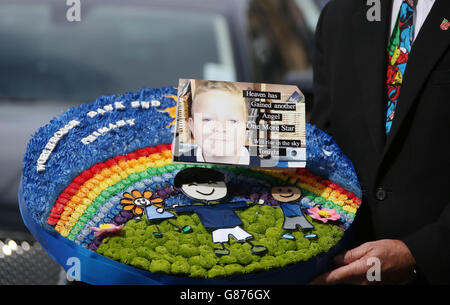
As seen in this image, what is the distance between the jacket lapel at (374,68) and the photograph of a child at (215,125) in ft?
1.34

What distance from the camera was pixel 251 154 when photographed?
1614 millimetres

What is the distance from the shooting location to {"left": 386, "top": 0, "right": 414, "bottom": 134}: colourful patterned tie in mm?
1720

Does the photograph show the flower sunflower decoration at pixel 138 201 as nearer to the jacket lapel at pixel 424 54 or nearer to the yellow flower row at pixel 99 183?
the yellow flower row at pixel 99 183

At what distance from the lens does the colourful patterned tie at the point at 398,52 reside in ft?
5.64

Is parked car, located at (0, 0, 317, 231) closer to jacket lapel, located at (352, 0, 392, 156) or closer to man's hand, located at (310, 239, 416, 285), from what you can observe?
jacket lapel, located at (352, 0, 392, 156)

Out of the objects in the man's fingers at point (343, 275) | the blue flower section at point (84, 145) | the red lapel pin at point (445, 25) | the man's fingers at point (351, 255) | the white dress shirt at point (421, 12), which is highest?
the white dress shirt at point (421, 12)

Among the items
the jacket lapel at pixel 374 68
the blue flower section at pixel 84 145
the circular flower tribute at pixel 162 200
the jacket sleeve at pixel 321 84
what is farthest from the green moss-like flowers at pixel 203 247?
the jacket sleeve at pixel 321 84

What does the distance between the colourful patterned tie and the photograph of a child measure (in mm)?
463

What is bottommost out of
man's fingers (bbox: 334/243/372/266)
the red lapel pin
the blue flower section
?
man's fingers (bbox: 334/243/372/266)

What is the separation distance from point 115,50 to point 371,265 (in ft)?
7.47

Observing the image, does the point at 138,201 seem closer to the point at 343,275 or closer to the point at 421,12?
the point at 343,275

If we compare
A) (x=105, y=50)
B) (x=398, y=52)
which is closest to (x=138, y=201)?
(x=398, y=52)

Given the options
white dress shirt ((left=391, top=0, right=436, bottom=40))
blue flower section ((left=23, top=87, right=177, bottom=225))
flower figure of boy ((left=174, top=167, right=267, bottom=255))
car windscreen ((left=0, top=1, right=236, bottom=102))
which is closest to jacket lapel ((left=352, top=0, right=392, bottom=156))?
white dress shirt ((left=391, top=0, right=436, bottom=40))

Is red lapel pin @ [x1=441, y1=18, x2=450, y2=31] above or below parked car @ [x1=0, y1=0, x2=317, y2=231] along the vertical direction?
below
